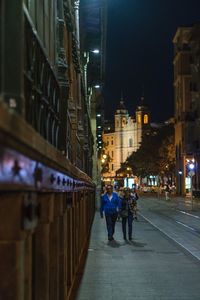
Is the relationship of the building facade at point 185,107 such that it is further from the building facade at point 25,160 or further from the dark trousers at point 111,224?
the building facade at point 25,160

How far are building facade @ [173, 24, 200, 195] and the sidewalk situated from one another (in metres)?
83.0

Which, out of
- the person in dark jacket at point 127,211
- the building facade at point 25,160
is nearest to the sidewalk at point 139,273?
the person in dark jacket at point 127,211

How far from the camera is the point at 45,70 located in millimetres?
6332

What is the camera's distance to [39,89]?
569 cm

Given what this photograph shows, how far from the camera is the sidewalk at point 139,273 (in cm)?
1009

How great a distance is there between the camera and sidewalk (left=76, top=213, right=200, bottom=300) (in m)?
10.1

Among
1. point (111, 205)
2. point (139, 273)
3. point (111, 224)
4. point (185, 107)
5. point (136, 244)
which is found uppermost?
point (185, 107)

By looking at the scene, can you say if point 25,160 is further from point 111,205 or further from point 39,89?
point 111,205

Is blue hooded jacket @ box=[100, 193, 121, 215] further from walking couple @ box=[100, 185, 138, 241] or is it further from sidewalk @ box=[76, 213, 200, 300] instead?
sidewalk @ box=[76, 213, 200, 300]

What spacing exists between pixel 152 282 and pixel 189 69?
101m

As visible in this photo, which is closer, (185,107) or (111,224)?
(111,224)

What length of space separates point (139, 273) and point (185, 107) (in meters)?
97.8

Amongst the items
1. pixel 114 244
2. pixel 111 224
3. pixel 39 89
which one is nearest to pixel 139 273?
pixel 114 244

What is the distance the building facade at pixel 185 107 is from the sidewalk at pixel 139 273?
3270 inches
